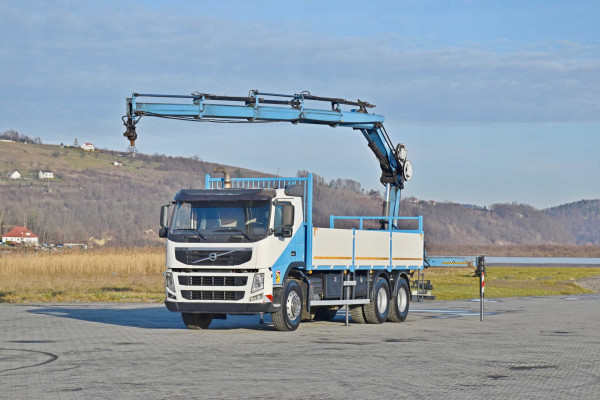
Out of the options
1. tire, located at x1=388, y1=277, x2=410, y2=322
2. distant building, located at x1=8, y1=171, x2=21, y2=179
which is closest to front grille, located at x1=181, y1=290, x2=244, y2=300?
tire, located at x1=388, y1=277, x2=410, y2=322

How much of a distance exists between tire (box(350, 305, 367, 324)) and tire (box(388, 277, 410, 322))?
3.29 ft

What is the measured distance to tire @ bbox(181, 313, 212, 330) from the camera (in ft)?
70.5

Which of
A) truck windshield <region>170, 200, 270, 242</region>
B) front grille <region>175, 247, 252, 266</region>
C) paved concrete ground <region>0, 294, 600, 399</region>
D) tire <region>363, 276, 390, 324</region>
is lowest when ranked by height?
paved concrete ground <region>0, 294, 600, 399</region>

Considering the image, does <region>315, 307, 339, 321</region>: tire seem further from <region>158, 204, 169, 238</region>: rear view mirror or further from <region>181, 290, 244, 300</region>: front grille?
<region>158, 204, 169, 238</region>: rear view mirror

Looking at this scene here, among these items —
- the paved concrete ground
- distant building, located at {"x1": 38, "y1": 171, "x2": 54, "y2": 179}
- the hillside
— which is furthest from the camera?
distant building, located at {"x1": 38, "y1": 171, "x2": 54, "y2": 179}

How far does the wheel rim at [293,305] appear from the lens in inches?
820

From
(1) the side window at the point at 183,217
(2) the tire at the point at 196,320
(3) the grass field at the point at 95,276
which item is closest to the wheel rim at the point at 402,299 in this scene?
(2) the tire at the point at 196,320

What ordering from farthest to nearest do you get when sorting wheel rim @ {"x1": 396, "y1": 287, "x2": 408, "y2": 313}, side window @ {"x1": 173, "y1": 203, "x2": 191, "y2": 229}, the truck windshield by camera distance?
wheel rim @ {"x1": 396, "y1": 287, "x2": 408, "y2": 313}
side window @ {"x1": 173, "y1": 203, "x2": 191, "y2": 229}
the truck windshield

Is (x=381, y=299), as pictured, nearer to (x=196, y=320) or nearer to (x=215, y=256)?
(x=196, y=320)

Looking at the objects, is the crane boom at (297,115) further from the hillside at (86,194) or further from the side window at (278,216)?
the hillside at (86,194)

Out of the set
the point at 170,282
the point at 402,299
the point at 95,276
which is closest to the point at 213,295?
the point at 170,282

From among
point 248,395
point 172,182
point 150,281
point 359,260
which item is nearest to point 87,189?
point 172,182

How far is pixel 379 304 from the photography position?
24.4m

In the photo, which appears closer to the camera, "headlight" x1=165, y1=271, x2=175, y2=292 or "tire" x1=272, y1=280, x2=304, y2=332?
"tire" x1=272, y1=280, x2=304, y2=332
